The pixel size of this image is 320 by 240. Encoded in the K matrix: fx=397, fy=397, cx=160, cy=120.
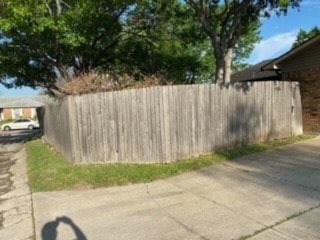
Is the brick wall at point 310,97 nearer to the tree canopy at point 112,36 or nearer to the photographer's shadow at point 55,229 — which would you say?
the tree canopy at point 112,36

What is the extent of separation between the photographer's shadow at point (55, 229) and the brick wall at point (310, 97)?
33.7 ft

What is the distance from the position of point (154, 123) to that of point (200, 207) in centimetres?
387

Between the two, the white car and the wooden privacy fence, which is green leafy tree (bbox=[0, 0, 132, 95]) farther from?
the white car

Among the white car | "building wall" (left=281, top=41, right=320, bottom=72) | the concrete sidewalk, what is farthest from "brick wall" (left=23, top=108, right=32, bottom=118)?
the concrete sidewalk

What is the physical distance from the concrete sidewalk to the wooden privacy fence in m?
1.43

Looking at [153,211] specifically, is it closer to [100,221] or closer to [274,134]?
A: [100,221]

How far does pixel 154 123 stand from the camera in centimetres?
1020

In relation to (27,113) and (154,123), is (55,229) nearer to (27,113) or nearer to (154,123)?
(154,123)

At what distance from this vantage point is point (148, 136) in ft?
33.6

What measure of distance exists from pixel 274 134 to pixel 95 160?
5.92 meters

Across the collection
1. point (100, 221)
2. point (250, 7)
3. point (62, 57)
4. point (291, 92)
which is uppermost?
point (250, 7)

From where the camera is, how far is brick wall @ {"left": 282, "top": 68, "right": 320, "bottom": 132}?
1391cm

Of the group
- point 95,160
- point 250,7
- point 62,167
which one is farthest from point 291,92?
point 62,167

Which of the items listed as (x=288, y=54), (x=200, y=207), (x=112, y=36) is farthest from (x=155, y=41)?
(x=200, y=207)
